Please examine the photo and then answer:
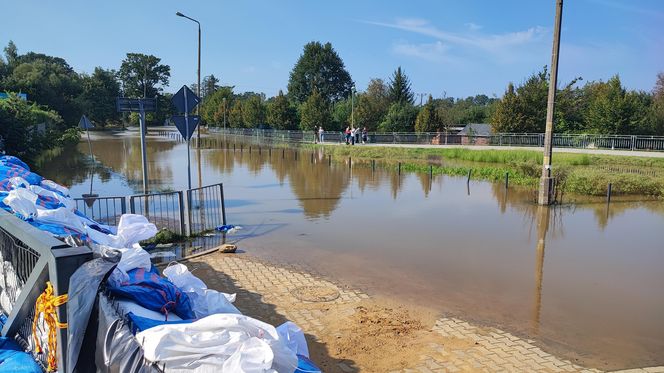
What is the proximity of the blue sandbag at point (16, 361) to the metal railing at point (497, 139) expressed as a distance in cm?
3573

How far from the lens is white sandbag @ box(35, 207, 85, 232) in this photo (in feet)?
16.7

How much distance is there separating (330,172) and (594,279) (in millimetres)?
16914

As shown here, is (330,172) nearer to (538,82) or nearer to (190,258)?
(190,258)

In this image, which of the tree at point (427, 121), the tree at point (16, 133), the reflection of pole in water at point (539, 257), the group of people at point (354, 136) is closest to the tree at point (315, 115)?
the group of people at point (354, 136)

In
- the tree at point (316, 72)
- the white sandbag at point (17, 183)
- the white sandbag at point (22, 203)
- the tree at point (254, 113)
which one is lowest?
the white sandbag at point (22, 203)

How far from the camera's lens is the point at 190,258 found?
28.9 ft

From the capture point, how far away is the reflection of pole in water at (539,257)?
6.62 metres

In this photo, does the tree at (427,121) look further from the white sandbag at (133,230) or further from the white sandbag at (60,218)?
the white sandbag at (60,218)

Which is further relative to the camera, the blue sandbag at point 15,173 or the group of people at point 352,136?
the group of people at point 352,136

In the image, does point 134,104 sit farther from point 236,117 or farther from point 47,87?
point 236,117

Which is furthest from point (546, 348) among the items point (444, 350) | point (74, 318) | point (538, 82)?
point (538, 82)

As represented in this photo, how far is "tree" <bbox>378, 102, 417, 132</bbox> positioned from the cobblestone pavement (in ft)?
145

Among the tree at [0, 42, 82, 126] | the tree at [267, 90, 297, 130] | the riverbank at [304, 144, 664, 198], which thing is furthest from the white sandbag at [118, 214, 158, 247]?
the tree at [267, 90, 297, 130]

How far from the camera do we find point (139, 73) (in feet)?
364
